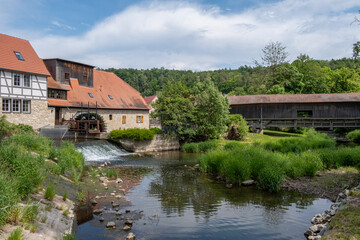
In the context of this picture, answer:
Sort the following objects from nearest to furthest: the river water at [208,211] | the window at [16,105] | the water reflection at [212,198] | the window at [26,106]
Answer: the river water at [208,211] → the water reflection at [212,198] → the window at [16,105] → the window at [26,106]

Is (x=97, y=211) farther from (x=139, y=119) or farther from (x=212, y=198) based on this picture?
(x=139, y=119)

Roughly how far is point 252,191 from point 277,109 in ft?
81.7

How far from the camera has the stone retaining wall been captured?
2419cm

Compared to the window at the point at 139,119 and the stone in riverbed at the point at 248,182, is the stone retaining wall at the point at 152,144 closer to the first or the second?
the window at the point at 139,119

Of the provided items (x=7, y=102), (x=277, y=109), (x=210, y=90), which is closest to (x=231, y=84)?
(x=277, y=109)

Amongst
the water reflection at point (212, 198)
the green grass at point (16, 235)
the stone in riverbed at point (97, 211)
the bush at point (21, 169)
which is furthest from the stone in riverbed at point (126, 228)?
the green grass at point (16, 235)

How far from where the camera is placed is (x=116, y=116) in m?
28.7

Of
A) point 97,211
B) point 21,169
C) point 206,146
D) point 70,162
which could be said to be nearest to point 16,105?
point 70,162

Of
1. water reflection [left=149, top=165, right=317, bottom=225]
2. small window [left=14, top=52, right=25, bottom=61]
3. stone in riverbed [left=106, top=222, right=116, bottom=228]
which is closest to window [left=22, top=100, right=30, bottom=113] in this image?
small window [left=14, top=52, right=25, bottom=61]

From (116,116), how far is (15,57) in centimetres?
1039

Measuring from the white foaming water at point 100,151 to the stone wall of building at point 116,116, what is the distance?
4.14 m

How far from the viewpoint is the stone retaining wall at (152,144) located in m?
24.2

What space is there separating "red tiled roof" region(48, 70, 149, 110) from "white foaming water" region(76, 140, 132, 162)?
504cm

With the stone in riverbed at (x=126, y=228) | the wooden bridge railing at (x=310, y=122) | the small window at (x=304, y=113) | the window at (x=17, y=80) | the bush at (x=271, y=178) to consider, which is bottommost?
the stone in riverbed at (x=126, y=228)
